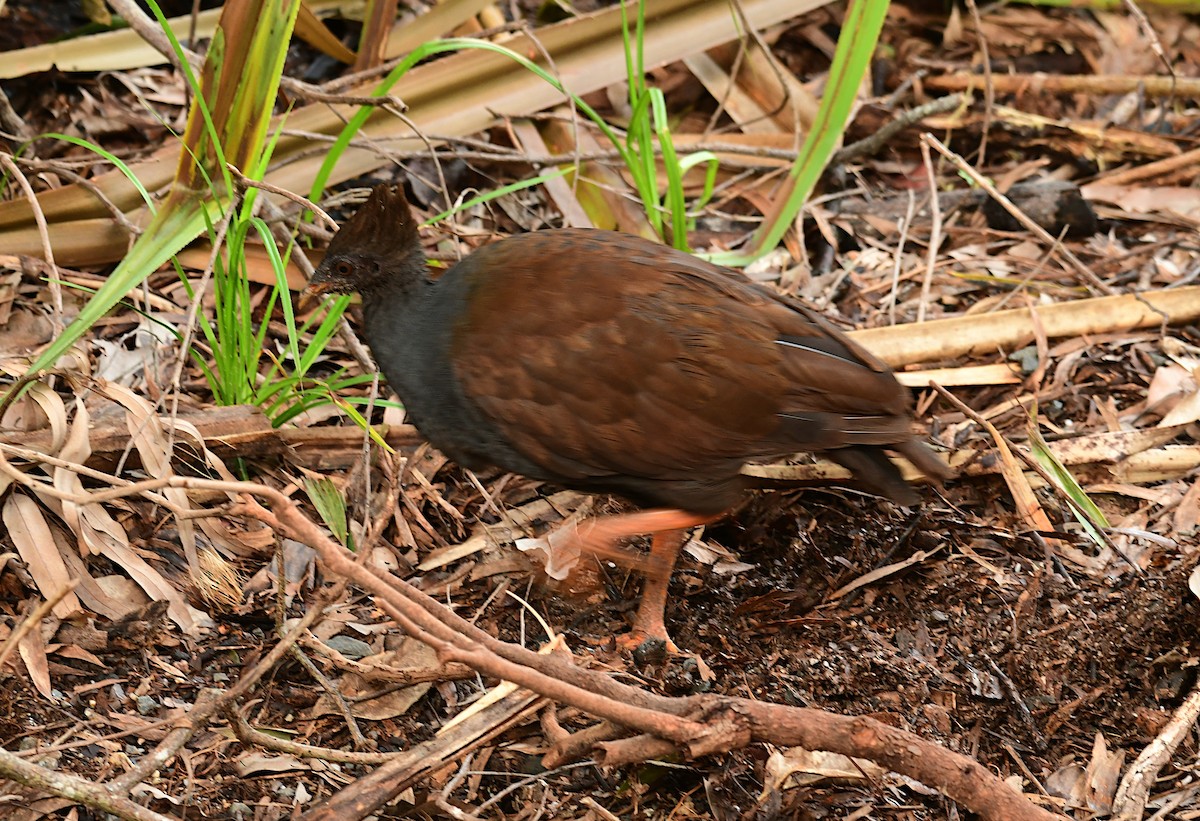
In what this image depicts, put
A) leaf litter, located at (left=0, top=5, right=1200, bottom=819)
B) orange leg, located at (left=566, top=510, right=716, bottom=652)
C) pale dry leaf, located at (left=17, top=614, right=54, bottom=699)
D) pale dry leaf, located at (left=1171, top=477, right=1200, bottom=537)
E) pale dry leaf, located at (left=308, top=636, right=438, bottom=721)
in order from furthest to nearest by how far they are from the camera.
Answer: pale dry leaf, located at (left=1171, top=477, right=1200, bottom=537)
orange leg, located at (left=566, top=510, right=716, bottom=652)
pale dry leaf, located at (left=308, top=636, right=438, bottom=721)
pale dry leaf, located at (left=17, top=614, right=54, bottom=699)
leaf litter, located at (left=0, top=5, right=1200, bottom=819)

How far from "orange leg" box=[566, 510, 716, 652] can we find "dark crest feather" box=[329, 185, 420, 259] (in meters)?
1.00

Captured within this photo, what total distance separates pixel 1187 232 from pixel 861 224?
1.35 metres

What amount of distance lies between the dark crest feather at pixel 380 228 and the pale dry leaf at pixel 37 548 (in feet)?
3.71

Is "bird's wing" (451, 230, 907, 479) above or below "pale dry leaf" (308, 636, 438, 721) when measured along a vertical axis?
above

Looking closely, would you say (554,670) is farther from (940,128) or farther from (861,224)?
(940,128)

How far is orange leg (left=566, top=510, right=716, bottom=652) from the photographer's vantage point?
367 centimetres

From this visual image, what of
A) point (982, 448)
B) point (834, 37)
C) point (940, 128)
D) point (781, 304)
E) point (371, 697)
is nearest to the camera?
point (371, 697)

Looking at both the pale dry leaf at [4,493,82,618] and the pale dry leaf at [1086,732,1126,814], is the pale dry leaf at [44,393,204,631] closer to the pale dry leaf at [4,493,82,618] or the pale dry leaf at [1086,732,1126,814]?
the pale dry leaf at [4,493,82,618]

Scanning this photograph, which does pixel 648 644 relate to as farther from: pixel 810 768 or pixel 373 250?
pixel 373 250

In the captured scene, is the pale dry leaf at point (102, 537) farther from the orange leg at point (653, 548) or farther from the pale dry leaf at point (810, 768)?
the pale dry leaf at point (810, 768)

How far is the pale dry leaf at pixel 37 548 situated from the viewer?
140 inches

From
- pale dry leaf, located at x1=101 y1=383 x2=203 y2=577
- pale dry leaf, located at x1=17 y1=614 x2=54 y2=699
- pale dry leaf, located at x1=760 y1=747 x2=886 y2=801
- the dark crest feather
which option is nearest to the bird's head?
the dark crest feather

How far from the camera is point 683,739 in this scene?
2672 mm

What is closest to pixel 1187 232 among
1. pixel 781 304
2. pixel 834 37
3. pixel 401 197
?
pixel 834 37
